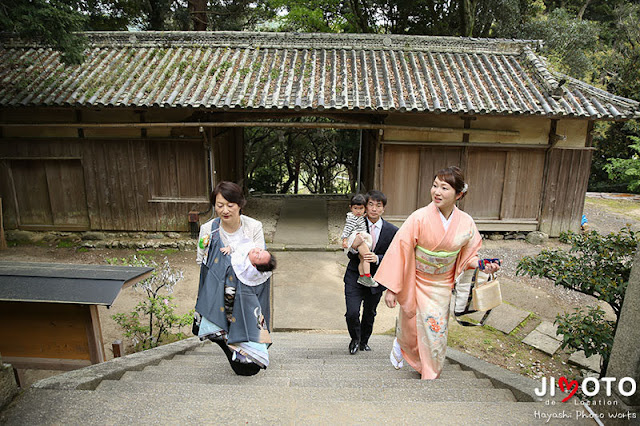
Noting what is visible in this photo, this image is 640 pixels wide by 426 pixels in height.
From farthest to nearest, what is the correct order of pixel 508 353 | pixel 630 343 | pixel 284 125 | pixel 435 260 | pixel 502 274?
pixel 284 125 < pixel 502 274 < pixel 508 353 < pixel 435 260 < pixel 630 343

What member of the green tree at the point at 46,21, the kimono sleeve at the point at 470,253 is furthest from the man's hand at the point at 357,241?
the green tree at the point at 46,21

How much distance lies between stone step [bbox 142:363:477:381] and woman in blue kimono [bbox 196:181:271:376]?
235 millimetres

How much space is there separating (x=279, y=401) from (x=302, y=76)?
779cm

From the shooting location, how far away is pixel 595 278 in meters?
3.89

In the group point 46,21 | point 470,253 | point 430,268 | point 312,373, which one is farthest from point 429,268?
point 46,21

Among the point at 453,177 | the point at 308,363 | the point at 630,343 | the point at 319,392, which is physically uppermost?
the point at 453,177

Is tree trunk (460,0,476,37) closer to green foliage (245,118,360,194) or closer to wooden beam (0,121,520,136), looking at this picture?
green foliage (245,118,360,194)

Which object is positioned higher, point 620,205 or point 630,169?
point 630,169

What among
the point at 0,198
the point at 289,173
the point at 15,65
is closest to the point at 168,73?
the point at 15,65

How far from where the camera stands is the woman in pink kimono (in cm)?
329

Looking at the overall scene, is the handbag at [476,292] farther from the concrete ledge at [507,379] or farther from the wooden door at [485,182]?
the wooden door at [485,182]

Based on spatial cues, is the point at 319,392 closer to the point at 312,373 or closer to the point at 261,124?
the point at 312,373

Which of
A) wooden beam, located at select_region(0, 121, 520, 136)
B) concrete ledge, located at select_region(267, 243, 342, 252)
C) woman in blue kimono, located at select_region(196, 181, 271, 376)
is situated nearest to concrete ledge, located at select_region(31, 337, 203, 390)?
woman in blue kimono, located at select_region(196, 181, 271, 376)

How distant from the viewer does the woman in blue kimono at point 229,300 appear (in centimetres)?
318
